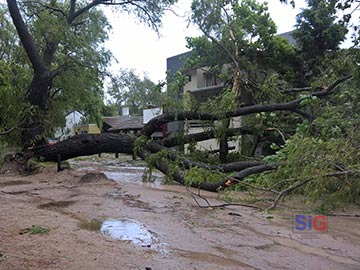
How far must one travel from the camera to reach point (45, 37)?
41.6ft

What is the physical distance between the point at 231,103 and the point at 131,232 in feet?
18.9

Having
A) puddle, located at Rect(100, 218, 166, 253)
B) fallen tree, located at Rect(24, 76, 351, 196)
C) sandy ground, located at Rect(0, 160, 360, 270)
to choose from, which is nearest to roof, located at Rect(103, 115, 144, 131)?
fallen tree, located at Rect(24, 76, 351, 196)

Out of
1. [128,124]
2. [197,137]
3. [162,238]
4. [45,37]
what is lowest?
[162,238]

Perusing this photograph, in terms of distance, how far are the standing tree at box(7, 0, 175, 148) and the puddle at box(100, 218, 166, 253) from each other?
24.7ft

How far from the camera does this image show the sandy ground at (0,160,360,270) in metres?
4.05

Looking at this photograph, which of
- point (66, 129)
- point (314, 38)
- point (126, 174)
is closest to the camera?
point (126, 174)

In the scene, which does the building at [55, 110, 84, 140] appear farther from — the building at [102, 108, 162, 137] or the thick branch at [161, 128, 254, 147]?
the thick branch at [161, 128, 254, 147]

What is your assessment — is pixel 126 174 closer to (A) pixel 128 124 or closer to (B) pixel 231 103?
(B) pixel 231 103

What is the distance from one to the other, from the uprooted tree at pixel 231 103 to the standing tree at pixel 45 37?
0.04 meters

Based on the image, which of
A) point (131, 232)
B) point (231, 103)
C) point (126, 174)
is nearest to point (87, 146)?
point (126, 174)

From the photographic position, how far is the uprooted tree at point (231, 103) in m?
7.81

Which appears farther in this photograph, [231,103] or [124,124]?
[124,124]

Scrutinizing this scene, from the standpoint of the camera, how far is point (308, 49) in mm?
15977

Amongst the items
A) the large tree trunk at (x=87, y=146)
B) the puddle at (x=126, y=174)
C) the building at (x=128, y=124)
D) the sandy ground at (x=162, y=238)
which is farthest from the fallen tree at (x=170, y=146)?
the building at (x=128, y=124)
